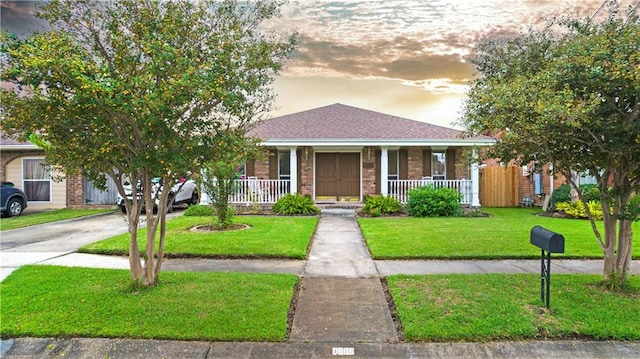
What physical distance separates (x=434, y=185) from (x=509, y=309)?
11247 mm

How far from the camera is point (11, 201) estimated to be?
1384 centimetres

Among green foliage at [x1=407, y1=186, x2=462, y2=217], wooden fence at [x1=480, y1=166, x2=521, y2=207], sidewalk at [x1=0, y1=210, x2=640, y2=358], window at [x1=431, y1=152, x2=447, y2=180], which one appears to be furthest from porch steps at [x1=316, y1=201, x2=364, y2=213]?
sidewalk at [x1=0, y1=210, x2=640, y2=358]

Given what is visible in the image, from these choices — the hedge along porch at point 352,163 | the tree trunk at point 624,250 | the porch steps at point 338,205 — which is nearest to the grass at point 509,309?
the tree trunk at point 624,250

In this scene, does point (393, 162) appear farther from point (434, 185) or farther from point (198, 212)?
point (198, 212)

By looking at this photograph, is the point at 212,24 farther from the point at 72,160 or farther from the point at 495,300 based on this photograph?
the point at 495,300

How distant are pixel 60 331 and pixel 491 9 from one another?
11860 millimetres

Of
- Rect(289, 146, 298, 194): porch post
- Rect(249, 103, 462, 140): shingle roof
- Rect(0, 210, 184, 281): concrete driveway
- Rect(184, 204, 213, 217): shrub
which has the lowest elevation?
Rect(0, 210, 184, 281): concrete driveway

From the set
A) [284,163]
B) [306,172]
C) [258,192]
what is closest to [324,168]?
[306,172]

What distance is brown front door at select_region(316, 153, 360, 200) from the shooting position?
16938mm

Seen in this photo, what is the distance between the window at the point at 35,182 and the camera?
16.9 meters

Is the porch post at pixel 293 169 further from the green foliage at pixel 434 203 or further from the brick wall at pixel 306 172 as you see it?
the green foliage at pixel 434 203

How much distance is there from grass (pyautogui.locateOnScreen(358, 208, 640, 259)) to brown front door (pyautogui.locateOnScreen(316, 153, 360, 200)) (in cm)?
477

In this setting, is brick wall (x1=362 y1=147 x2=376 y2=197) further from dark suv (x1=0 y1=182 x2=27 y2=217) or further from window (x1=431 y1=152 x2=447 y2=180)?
dark suv (x1=0 y1=182 x2=27 y2=217)

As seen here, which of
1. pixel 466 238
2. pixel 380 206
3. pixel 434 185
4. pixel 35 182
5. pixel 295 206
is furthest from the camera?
pixel 35 182
